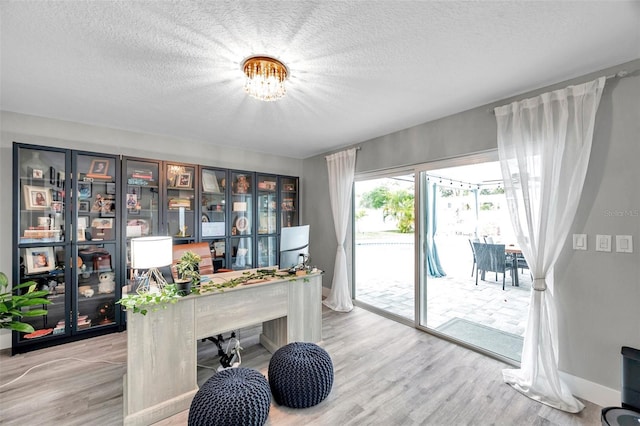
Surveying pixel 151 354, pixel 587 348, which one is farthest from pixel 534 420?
pixel 151 354

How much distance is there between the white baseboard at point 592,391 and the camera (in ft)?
6.21

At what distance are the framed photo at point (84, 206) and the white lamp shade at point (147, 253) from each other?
6.14 ft

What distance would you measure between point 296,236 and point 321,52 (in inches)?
63.2

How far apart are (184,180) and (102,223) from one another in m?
1.07

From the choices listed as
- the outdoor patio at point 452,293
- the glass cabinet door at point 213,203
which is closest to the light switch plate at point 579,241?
the outdoor patio at point 452,293

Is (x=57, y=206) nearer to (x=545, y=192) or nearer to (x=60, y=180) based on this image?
(x=60, y=180)

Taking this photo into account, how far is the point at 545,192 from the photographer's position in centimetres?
215

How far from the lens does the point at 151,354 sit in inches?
70.2

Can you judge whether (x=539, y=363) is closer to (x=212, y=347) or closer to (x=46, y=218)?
(x=212, y=347)

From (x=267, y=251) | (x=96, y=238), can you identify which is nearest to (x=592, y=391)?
(x=267, y=251)

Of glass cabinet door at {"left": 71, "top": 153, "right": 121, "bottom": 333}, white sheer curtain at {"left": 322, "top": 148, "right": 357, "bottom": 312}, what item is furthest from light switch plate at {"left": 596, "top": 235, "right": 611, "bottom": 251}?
glass cabinet door at {"left": 71, "top": 153, "right": 121, "bottom": 333}

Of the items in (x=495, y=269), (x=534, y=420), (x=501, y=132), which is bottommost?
(x=534, y=420)

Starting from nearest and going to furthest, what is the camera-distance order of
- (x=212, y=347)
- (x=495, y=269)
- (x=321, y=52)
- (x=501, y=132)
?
(x=321, y=52)
(x=501, y=132)
(x=212, y=347)
(x=495, y=269)

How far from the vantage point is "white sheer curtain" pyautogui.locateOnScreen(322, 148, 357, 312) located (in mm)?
3924
